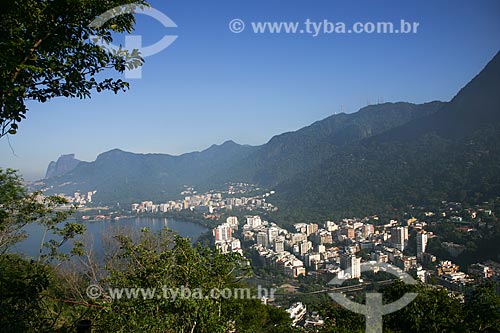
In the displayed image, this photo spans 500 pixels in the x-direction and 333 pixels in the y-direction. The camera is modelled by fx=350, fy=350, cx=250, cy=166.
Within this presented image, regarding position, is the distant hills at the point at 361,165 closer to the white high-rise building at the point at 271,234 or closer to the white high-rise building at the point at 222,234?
the white high-rise building at the point at 271,234

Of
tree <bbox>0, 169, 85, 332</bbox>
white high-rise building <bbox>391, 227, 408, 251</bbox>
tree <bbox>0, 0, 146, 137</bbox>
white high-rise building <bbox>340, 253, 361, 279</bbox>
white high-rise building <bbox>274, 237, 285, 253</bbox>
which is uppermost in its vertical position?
tree <bbox>0, 0, 146, 137</bbox>

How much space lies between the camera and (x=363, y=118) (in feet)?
193

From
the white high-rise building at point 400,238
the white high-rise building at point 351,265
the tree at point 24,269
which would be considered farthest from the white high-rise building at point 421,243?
the tree at point 24,269

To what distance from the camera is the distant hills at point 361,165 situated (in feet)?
84.7

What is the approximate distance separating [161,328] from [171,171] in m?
65.9

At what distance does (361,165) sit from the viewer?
122ft

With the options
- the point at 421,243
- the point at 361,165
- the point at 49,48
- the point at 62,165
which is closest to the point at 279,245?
the point at 421,243

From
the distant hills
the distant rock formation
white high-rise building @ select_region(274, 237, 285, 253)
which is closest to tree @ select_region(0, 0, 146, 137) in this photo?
white high-rise building @ select_region(274, 237, 285, 253)

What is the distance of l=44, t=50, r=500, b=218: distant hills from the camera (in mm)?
25812

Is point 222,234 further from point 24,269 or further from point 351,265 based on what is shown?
point 24,269

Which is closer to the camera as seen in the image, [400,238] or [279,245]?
[400,238]

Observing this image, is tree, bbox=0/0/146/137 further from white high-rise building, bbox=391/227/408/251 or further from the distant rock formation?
the distant rock formation

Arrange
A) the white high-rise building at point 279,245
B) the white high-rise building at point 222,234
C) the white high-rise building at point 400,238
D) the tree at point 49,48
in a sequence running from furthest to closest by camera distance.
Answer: the white high-rise building at point 222,234 < the white high-rise building at point 279,245 < the white high-rise building at point 400,238 < the tree at point 49,48

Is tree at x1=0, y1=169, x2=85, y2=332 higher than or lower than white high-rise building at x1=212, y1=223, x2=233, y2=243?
higher
